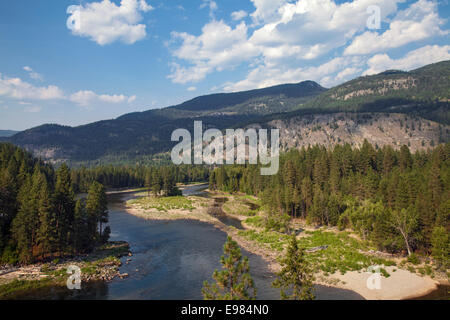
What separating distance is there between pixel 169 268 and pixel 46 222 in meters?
23.4

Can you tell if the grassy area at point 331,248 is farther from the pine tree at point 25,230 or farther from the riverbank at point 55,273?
the pine tree at point 25,230

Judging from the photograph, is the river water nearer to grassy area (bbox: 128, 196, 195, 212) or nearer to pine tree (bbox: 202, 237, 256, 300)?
pine tree (bbox: 202, 237, 256, 300)

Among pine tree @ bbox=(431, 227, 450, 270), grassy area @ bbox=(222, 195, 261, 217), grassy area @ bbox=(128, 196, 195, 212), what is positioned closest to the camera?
pine tree @ bbox=(431, 227, 450, 270)

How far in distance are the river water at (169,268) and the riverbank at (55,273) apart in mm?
1784

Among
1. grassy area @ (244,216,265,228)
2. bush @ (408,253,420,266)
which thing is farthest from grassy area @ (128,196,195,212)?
bush @ (408,253,420,266)

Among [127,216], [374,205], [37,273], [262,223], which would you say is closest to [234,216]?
[262,223]

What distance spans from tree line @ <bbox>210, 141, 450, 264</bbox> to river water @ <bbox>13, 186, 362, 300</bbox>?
20.1 metres

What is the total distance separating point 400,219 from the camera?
53.1 metres

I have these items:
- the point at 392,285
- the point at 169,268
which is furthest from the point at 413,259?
the point at 169,268

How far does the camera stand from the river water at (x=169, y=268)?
40125 mm

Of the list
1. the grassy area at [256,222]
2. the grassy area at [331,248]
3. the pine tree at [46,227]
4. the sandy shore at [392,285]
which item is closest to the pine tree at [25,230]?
the pine tree at [46,227]

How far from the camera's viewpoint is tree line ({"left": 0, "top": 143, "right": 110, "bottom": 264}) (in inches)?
1970

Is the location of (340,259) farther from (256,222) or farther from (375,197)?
(256,222)
